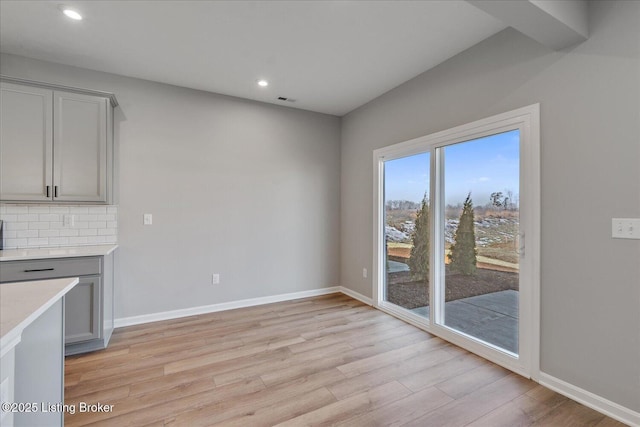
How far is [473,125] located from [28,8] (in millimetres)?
3548

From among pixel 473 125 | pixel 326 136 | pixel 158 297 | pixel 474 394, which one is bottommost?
pixel 474 394

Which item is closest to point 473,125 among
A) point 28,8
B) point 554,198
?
point 554,198

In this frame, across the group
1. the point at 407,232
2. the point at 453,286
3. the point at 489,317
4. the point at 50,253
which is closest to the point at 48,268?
the point at 50,253

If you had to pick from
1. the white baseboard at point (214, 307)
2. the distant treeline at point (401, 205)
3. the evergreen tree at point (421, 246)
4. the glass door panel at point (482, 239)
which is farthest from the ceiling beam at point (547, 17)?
the white baseboard at point (214, 307)

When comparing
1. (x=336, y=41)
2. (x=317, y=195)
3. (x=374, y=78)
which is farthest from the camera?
(x=317, y=195)

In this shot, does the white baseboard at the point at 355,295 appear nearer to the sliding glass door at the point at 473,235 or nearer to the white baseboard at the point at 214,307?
the white baseboard at the point at 214,307

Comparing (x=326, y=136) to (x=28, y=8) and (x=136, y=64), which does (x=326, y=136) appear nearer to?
(x=136, y=64)

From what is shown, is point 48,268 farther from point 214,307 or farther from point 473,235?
point 473,235

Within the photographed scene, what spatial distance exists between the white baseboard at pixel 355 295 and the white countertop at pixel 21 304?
3246 mm

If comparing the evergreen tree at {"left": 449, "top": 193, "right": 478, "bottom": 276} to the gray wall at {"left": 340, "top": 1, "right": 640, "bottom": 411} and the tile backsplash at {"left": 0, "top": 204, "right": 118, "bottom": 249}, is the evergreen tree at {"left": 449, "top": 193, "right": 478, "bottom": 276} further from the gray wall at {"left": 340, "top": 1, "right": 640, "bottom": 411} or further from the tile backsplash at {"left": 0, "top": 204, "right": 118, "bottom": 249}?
the tile backsplash at {"left": 0, "top": 204, "right": 118, "bottom": 249}

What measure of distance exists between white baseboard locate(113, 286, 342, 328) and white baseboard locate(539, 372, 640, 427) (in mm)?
2776

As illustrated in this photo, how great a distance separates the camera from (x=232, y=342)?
9.34ft

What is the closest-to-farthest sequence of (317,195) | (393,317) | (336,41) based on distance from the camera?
1. (336,41)
2. (393,317)
3. (317,195)

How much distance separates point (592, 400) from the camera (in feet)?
6.29
